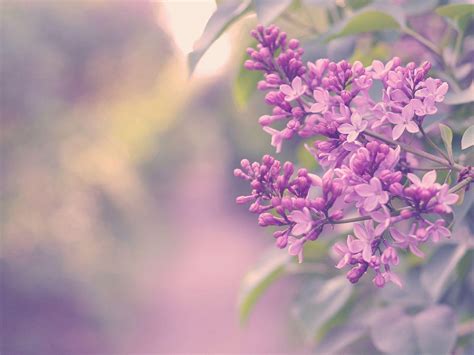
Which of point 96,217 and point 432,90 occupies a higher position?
point 96,217

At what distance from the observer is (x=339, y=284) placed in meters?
1.00

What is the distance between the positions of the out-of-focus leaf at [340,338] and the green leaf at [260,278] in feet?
0.46

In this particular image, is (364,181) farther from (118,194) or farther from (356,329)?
(118,194)

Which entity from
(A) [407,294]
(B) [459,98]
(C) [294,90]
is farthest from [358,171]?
(A) [407,294]

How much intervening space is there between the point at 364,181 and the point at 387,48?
546 mm

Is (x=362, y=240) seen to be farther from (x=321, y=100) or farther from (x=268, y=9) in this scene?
(x=268, y=9)

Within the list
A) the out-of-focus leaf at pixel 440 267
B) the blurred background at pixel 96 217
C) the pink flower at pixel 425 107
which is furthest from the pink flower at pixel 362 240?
the blurred background at pixel 96 217

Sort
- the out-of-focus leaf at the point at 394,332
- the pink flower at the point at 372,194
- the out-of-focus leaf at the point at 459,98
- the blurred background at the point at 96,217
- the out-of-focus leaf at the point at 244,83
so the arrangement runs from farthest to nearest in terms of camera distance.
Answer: the blurred background at the point at 96,217 < the out-of-focus leaf at the point at 244,83 < the out-of-focus leaf at the point at 394,332 < the out-of-focus leaf at the point at 459,98 < the pink flower at the point at 372,194

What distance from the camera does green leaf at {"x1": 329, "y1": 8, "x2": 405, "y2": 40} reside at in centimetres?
71

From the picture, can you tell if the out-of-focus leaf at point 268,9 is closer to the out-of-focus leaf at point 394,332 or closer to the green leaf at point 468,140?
the green leaf at point 468,140

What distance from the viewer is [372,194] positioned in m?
0.50

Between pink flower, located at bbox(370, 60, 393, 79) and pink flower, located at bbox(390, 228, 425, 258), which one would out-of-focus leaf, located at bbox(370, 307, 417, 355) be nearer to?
pink flower, located at bbox(390, 228, 425, 258)

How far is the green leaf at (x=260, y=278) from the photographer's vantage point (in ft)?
3.18

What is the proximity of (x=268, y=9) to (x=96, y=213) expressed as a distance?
3581 millimetres
